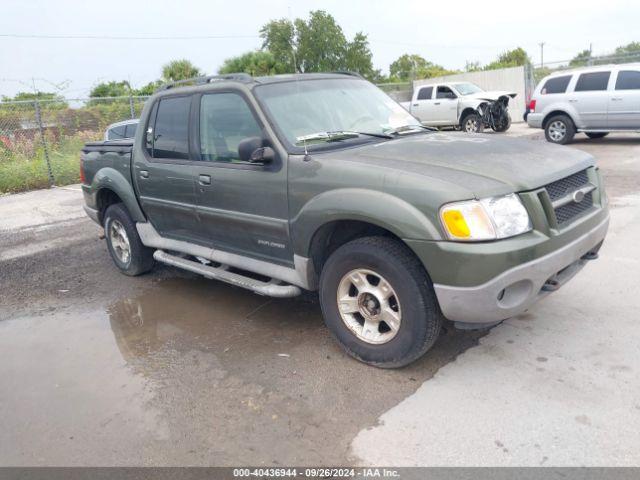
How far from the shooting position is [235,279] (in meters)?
4.44

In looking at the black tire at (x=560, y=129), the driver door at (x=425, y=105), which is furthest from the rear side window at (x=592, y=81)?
the driver door at (x=425, y=105)

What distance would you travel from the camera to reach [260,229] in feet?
13.7

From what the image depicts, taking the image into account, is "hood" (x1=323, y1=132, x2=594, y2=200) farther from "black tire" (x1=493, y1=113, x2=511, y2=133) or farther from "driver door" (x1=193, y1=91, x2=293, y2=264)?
"black tire" (x1=493, y1=113, x2=511, y2=133)

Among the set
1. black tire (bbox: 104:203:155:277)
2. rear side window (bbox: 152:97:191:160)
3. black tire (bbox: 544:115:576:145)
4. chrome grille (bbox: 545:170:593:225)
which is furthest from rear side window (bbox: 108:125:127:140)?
black tire (bbox: 544:115:576:145)

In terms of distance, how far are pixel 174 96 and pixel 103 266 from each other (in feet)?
8.51

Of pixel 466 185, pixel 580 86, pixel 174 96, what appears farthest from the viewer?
pixel 580 86

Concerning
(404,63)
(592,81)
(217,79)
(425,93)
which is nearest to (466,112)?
(425,93)

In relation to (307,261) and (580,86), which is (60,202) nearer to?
(307,261)

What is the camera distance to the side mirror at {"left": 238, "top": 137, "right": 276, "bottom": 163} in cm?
388

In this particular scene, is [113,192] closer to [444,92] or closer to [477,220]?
[477,220]

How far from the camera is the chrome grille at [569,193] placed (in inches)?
136

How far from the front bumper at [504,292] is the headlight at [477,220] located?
0.23m

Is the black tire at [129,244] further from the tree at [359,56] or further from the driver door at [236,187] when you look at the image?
the tree at [359,56]

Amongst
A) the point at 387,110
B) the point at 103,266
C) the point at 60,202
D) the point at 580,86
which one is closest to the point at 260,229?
the point at 387,110
